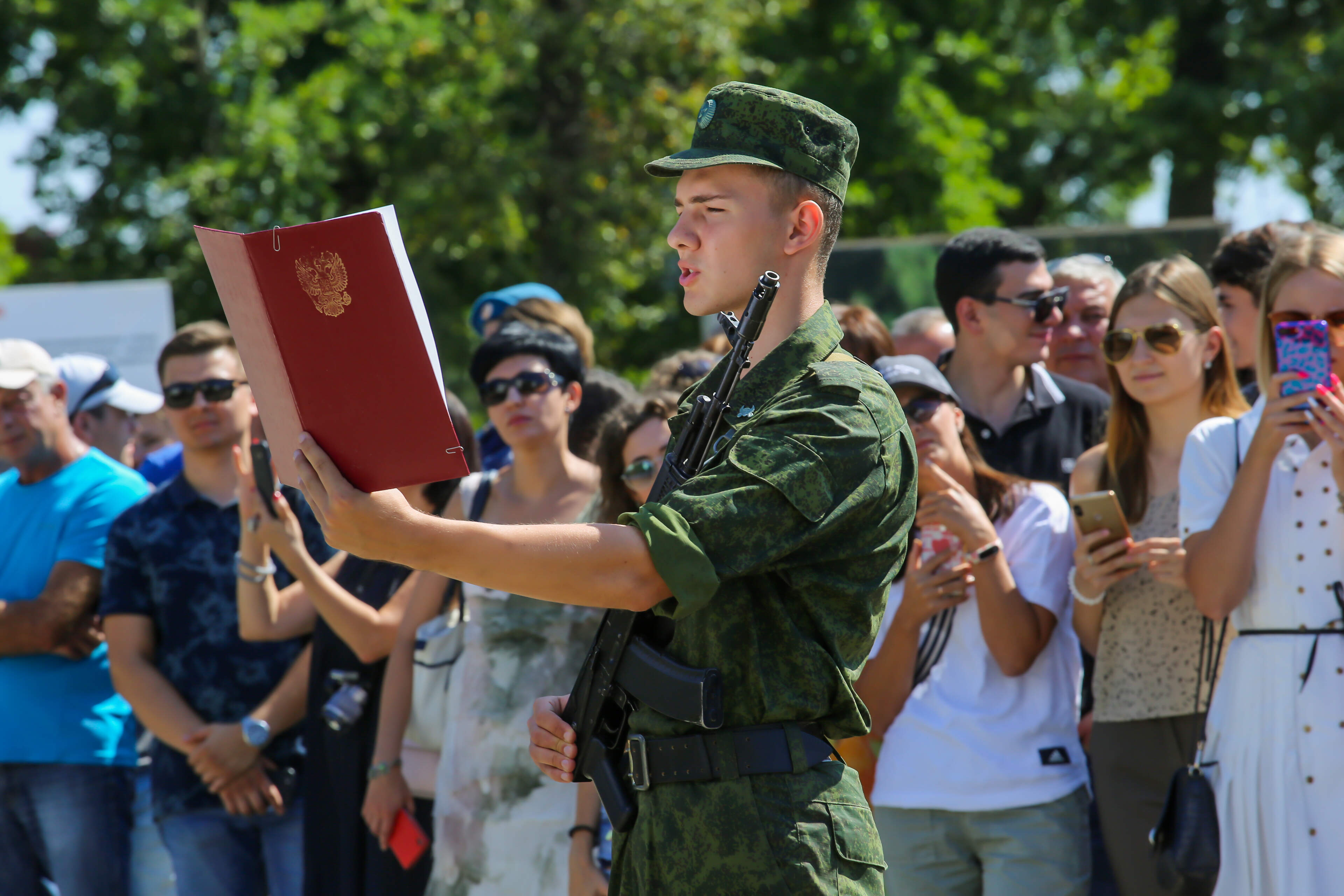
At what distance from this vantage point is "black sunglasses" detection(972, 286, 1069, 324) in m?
4.71

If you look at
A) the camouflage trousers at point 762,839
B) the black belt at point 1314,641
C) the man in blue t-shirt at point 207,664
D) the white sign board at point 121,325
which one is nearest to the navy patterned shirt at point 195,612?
the man in blue t-shirt at point 207,664

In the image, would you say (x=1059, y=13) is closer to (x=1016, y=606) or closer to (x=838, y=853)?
(x=1016, y=606)

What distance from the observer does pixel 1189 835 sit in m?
3.38

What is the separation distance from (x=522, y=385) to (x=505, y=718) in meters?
1.10

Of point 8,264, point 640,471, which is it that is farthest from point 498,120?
point 640,471

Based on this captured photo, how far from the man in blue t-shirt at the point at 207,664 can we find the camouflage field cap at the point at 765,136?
9.32 ft

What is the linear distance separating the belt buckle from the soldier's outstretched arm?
15.4 inches

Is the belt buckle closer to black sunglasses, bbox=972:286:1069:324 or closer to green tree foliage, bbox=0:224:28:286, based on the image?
black sunglasses, bbox=972:286:1069:324

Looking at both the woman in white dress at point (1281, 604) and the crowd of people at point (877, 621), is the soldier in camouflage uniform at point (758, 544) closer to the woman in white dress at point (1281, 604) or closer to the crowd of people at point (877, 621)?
the crowd of people at point (877, 621)

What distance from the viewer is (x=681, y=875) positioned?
2344 mm

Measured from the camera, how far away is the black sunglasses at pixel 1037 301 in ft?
15.4

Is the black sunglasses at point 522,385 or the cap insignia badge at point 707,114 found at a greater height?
the black sunglasses at point 522,385

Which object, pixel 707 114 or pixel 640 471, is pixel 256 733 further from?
pixel 707 114

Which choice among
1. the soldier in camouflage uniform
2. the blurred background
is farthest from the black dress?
the blurred background
